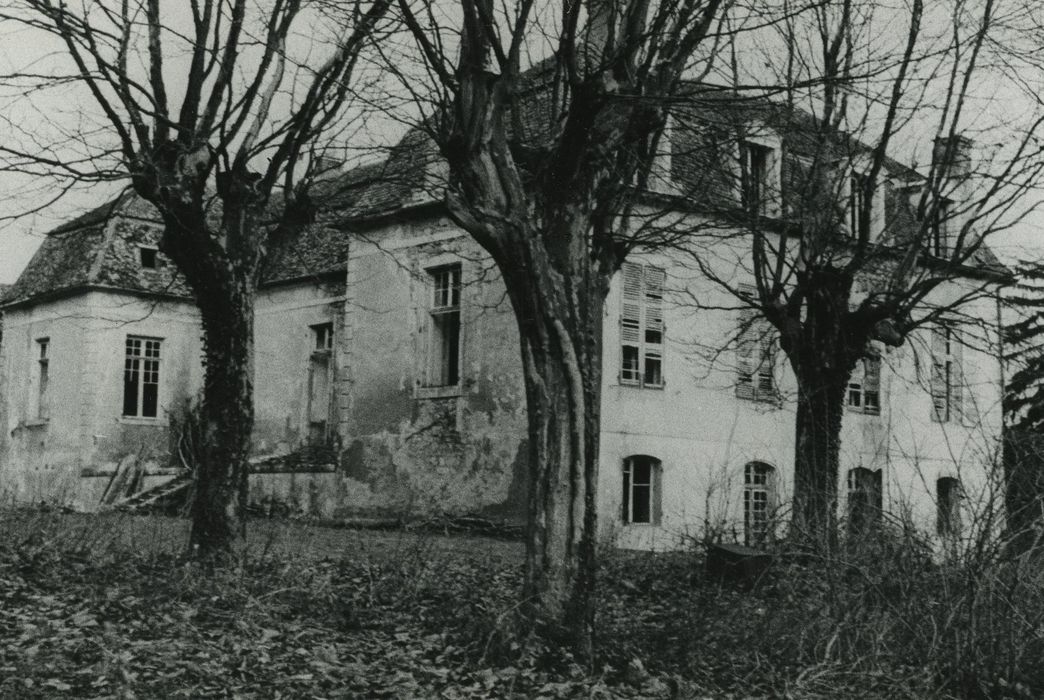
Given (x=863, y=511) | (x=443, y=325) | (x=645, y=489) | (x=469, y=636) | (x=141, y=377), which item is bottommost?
(x=469, y=636)

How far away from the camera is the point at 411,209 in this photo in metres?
19.8

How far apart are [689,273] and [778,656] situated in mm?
11007

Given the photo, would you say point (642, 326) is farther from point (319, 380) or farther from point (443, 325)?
point (319, 380)

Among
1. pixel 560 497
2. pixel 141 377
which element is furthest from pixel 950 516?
pixel 141 377

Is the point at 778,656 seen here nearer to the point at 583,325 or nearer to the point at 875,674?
the point at 875,674

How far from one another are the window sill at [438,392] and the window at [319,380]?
422cm

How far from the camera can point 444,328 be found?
19.8 metres

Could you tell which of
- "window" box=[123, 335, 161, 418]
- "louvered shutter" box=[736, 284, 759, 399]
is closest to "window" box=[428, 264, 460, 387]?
"louvered shutter" box=[736, 284, 759, 399]

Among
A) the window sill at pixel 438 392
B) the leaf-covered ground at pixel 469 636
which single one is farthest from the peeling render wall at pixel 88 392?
the leaf-covered ground at pixel 469 636

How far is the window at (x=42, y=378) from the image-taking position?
27.1m

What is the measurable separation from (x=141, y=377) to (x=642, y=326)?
1334cm

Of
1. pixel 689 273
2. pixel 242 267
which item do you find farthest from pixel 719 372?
pixel 242 267

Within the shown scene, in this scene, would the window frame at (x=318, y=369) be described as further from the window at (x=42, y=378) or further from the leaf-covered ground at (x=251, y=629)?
the leaf-covered ground at (x=251, y=629)

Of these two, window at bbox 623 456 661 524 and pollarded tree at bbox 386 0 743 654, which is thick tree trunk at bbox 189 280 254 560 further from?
window at bbox 623 456 661 524
